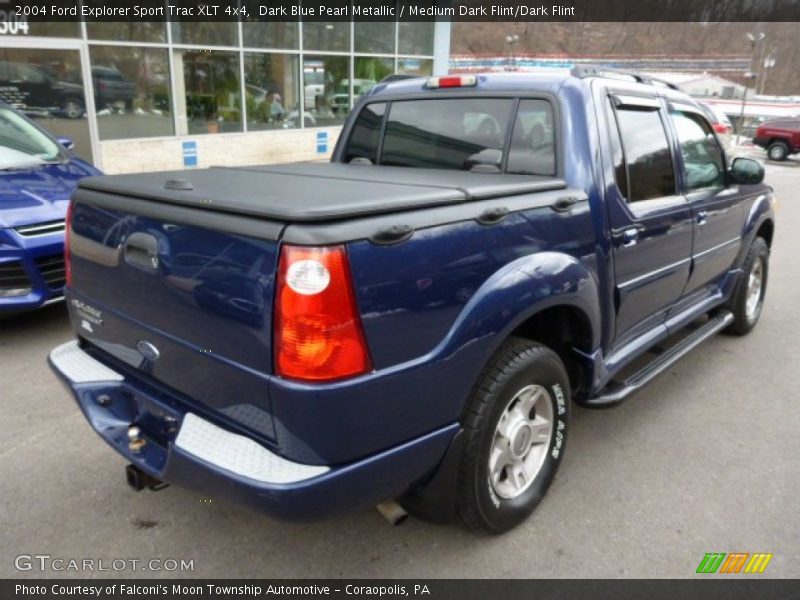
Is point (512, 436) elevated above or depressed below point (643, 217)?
below

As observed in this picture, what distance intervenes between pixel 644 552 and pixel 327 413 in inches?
63.2

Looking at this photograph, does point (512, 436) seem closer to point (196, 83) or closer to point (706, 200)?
point (706, 200)

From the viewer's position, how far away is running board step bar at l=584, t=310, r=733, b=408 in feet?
9.97

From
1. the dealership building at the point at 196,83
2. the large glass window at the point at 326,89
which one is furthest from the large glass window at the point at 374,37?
the large glass window at the point at 326,89

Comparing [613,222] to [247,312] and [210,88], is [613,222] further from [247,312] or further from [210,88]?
[210,88]

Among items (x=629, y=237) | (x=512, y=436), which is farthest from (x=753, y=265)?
(x=512, y=436)

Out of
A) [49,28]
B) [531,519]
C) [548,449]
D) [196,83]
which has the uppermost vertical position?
[49,28]

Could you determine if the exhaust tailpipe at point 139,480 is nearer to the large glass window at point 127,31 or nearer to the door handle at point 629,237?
the door handle at point 629,237

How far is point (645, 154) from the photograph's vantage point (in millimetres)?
3326

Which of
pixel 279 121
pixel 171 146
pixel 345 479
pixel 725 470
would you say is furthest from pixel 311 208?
pixel 279 121

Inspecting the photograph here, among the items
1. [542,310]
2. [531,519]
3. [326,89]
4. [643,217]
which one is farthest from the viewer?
[326,89]

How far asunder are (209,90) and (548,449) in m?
12.5

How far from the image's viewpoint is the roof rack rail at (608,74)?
307cm

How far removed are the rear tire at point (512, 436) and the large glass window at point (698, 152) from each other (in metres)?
1.89
